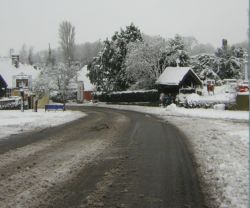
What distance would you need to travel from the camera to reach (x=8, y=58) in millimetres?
81562

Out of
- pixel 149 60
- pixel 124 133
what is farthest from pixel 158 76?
pixel 124 133

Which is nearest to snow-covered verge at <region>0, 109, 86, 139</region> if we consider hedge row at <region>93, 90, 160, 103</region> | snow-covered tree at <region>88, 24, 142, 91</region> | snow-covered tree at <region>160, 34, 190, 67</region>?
hedge row at <region>93, 90, 160, 103</region>

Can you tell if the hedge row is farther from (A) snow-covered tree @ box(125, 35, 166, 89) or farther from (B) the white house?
(B) the white house

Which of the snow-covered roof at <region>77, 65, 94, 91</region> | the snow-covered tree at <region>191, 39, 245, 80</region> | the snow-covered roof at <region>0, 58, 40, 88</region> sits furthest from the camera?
the snow-covered roof at <region>77, 65, 94, 91</region>

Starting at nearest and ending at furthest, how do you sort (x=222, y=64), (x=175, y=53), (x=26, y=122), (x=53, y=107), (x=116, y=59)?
(x=26, y=122) → (x=53, y=107) → (x=175, y=53) → (x=116, y=59) → (x=222, y=64)

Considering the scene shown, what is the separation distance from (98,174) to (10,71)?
236 feet

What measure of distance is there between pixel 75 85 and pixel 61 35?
61.8 feet

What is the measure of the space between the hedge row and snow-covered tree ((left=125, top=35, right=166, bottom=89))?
1.92 meters

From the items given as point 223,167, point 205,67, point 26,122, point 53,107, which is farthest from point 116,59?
point 223,167

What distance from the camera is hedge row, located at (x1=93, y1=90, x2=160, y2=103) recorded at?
187 ft

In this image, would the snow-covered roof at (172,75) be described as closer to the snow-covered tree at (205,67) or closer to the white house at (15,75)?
the snow-covered tree at (205,67)

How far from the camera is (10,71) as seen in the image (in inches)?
3118

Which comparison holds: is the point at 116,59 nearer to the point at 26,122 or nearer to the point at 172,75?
the point at 172,75

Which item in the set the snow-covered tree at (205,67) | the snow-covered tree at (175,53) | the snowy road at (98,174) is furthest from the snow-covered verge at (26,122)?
the snow-covered tree at (205,67)
